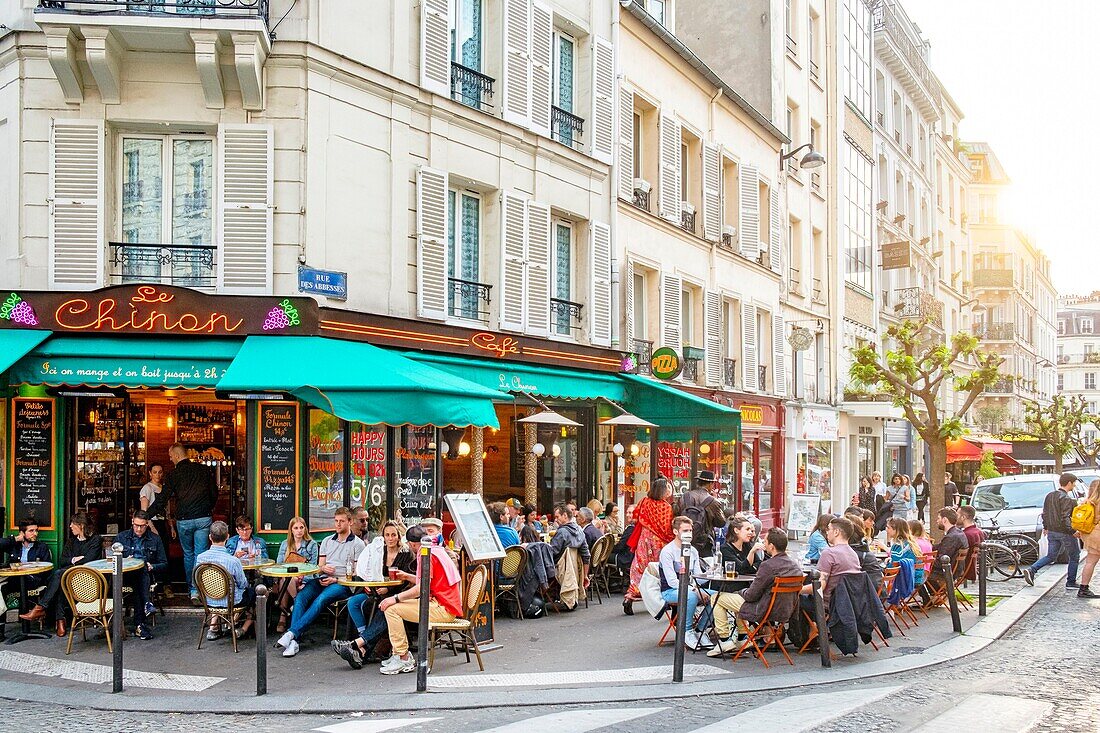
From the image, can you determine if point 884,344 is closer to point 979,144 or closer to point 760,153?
point 760,153

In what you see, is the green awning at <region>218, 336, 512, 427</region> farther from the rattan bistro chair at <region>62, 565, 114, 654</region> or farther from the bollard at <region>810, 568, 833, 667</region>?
the bollard at <region>810, 568, 833, 667</region>

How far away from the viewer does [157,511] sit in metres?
12.6

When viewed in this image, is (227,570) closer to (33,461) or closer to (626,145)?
(33,461)

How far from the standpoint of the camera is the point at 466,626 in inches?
380

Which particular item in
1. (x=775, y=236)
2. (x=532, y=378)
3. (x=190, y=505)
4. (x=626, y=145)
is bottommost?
(x=190, y=505)

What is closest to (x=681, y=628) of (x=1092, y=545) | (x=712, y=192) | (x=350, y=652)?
(x=350, y=652)

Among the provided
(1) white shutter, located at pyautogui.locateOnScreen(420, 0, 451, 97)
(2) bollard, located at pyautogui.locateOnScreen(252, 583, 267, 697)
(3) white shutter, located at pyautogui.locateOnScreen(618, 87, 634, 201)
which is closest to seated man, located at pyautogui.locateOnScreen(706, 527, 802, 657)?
(2) bollard, located at pyautogui.locateOnScreen(252, 583, 267, 697)

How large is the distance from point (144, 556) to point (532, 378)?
595 cm

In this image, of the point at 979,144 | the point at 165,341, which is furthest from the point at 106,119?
the point at 979,144

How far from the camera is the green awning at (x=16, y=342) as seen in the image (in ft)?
36.8

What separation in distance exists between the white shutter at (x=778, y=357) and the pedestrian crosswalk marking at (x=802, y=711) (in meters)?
16.5

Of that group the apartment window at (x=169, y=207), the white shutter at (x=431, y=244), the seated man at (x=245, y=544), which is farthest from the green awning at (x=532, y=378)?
the seated man at (x=245, y=544)

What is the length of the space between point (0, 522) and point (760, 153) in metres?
17.9

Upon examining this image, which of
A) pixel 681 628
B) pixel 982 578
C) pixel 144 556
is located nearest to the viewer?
pixel 681 628
